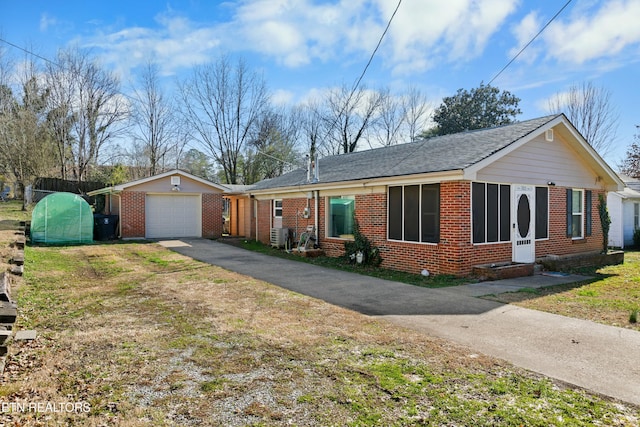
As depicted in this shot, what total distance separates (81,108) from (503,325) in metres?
32.5

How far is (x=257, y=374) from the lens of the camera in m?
3.95

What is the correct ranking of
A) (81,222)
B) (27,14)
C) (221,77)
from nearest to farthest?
(27,14) → (81,222) → (221,77)

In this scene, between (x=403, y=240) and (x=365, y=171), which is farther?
(x=365, y=171)

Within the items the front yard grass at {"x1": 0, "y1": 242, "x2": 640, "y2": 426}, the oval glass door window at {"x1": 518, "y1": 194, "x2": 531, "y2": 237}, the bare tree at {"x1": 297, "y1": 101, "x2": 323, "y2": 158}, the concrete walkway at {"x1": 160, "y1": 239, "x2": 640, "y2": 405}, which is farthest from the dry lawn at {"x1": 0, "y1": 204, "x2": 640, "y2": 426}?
the bare tree at {"x1": 297, "y1": 101, "x2": 323, "y2": 158}

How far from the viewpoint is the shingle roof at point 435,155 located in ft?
32.7

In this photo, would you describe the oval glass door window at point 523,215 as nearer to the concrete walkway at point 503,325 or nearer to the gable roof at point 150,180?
the concrete walkway at point 503,325

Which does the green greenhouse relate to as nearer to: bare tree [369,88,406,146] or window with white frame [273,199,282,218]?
window with white frame [273,199,282,218]

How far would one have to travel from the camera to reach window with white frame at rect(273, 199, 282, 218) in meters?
16.8

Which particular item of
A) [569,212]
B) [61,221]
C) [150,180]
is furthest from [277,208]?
[569,212]

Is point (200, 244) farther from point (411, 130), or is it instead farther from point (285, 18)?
point (411, 130)

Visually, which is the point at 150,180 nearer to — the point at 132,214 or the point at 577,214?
the point at 132,214

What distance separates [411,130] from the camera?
36594 millimetres

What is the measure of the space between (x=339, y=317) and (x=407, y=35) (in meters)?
8.12

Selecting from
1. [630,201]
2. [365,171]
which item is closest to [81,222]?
[365,171]
